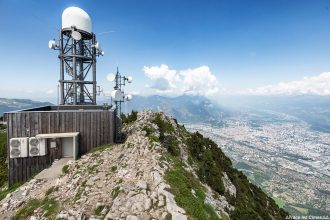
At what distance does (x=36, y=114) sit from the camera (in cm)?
1466

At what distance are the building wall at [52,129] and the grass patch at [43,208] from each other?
5.03 m

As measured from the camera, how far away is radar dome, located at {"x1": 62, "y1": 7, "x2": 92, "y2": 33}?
27703 millimetres

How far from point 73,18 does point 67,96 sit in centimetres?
1032

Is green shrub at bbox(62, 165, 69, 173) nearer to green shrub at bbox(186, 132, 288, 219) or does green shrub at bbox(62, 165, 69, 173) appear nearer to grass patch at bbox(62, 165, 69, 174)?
grass patch at bbox(62, 165, 69, 174)

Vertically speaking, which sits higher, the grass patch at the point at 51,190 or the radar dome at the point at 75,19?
the radar dome at the point at 75,19

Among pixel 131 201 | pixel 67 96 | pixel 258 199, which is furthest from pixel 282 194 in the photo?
pixel 131 201

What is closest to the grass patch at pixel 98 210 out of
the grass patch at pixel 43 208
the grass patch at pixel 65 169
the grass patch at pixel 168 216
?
the grass patch at pixel 43 208

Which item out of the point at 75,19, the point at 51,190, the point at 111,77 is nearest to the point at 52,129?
the point at 51,190

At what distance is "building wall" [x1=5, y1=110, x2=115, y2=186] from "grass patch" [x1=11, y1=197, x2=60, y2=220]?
5.03m

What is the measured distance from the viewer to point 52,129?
14977mm

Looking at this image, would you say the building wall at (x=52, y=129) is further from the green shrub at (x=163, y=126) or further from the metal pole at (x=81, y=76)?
the metal pole at (x=81, y=76)

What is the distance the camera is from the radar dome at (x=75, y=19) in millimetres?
27703

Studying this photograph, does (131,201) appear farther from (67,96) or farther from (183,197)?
(67,96)

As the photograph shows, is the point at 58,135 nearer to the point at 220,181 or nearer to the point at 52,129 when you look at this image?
the point at 52,129
